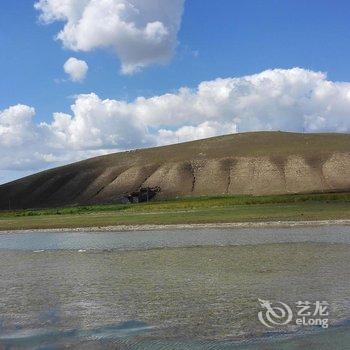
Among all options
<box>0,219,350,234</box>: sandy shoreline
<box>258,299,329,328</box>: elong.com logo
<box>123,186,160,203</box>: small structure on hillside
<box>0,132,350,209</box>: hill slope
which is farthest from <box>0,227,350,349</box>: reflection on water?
<box>123,186,160,203</box>: small structure on hillside

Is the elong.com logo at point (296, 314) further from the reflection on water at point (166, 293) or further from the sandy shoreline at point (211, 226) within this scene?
the sandy shoreline at point (211, 226)

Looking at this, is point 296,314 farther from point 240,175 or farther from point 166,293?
point 240,175

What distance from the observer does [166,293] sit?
1995 cm

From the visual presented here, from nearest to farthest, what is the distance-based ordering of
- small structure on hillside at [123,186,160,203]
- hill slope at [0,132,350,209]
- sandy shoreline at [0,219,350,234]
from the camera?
sandy shoreline at [0,219,350,234]
hill slope at [0,132,350,209]
small structure on hillside at [123,186,160,203]

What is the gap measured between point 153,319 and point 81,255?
21.2m

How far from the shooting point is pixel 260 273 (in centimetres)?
2344

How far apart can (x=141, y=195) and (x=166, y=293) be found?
477 ft

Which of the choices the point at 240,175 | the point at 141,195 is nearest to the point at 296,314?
the point at 141,195

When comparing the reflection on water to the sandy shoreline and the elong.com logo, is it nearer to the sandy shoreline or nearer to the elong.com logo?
the elong.com logo

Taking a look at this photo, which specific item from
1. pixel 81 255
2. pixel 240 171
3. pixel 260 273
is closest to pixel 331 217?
pixel 81 255

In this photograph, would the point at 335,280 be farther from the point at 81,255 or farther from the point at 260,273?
the point at 81,255

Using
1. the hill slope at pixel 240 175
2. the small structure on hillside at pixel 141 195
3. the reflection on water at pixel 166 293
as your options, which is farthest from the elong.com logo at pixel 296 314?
A: the small structure on hillside at pixel 141 195

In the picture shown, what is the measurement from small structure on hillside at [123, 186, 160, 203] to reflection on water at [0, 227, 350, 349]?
126927mm

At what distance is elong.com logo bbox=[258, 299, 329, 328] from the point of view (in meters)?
14.4
